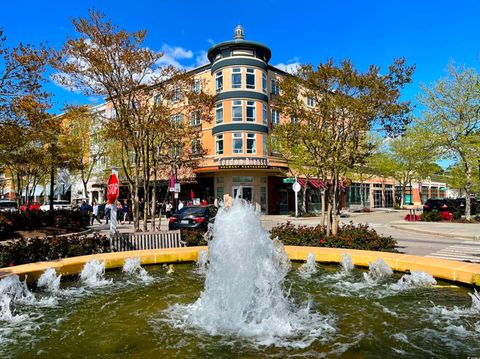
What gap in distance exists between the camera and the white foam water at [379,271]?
374 inches

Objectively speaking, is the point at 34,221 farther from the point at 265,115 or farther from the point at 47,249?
the point at 265,115

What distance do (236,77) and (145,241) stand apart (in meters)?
28.6

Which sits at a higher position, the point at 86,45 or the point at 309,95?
the point at 86,45

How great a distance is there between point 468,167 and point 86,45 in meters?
27.5

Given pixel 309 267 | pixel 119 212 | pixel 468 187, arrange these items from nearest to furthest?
1. pixel 309 267
2. pixel 468 187
3. pixel 119 212

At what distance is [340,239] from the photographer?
12914 millimetres

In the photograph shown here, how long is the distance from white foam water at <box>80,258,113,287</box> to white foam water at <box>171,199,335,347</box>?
297 centimetres

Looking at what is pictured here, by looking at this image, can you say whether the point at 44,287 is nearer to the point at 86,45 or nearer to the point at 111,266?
the point at 111,266

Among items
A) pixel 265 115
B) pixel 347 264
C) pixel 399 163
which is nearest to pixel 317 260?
pixel 347 264

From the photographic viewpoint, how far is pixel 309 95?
14.2 metres

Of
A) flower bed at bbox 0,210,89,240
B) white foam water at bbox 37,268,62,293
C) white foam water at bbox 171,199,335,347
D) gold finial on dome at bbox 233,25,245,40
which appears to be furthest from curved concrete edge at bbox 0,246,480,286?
gold finial on dome at bbox 233,25,245,40

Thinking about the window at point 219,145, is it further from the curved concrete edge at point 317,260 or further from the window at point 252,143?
the curved concrete edge at point 317,260

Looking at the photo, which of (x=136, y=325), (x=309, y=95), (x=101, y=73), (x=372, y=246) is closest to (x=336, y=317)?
(x=136, y=325)

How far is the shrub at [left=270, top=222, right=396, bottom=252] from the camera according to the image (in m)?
12.5
